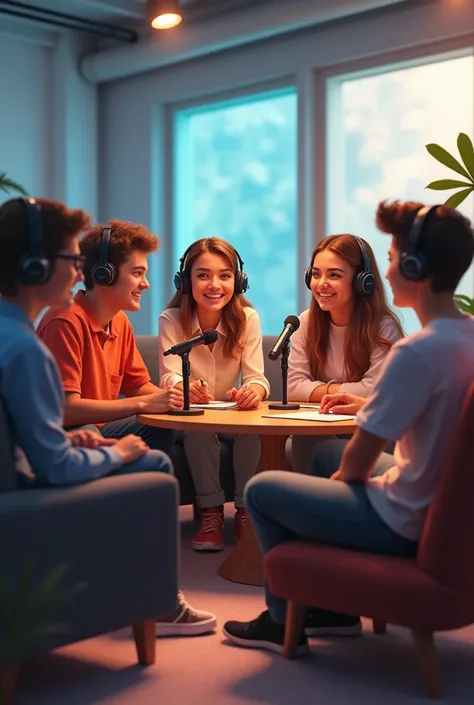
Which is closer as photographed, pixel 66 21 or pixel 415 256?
pixel 415 256

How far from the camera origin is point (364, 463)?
224 cm

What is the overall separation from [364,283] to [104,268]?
949 mm

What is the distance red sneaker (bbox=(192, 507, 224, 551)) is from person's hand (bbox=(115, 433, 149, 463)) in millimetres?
1355

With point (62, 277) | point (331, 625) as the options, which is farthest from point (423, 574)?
point (62, 277)

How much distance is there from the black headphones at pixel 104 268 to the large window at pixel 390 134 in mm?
3000

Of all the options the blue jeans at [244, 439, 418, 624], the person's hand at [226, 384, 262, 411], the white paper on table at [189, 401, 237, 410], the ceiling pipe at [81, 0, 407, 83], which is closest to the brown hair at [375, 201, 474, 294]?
the blue jeans at [244, 439, 418, 624]

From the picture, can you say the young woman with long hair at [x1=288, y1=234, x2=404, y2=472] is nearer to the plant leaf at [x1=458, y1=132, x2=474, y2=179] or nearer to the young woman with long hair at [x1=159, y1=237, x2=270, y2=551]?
the young woman with long hair at [x1=159, y1=237, x2=270, y2=551]

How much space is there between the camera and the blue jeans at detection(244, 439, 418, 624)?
2.24 metres

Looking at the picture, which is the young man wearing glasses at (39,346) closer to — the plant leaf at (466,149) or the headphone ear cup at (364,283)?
the headphone ear cup at (364,283)

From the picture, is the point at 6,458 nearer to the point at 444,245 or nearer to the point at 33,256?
the point at 33,256

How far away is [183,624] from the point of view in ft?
8.67

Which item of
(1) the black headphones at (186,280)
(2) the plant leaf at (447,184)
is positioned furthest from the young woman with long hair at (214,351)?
(2) the plant leaf at (447,184)

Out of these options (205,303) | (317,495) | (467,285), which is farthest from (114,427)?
(467,285)

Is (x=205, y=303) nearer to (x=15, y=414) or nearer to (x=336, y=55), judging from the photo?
(x=15, y=414)
